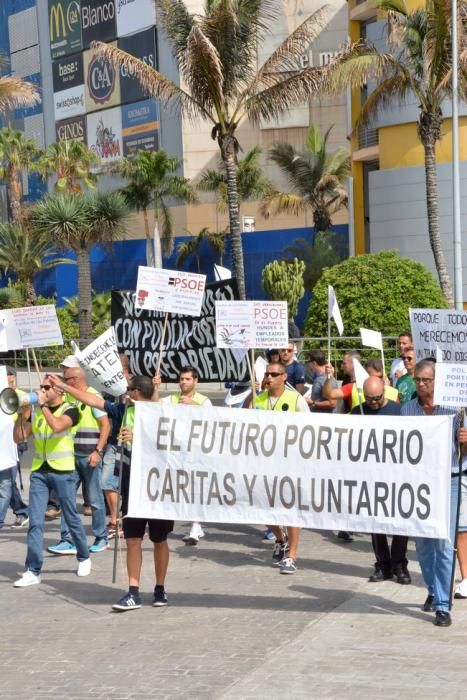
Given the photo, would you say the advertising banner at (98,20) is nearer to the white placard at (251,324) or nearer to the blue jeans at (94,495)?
the white placard at (251,324)

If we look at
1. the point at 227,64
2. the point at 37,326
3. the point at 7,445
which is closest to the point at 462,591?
the point at 7,445

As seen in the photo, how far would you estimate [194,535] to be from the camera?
11406 millimetres

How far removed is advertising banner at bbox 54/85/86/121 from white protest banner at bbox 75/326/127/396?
51406mm

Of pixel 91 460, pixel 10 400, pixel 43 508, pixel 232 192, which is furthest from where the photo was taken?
pixel 232 192

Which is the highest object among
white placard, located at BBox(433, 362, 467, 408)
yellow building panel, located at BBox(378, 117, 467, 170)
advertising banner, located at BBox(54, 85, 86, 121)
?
advertising banner, located at BBox(54, 85, 86, 121)

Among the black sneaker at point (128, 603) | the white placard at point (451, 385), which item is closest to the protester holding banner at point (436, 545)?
the white placard at point (451, 385)

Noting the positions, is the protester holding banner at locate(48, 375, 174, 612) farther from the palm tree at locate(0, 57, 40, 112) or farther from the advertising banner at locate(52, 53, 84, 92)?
the advertising banner at locate(52, 53, 84, 92)

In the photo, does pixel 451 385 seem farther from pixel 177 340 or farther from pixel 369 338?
pixel 177 340

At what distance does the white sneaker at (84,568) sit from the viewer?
1016 centimetres

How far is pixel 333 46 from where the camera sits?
167 feet

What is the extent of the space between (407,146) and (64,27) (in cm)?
3142

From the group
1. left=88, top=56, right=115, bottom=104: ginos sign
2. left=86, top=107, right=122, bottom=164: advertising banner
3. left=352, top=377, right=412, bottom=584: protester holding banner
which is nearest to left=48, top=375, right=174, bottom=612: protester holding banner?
left=352, top=377, right=412, bottom=584: protester holding banner

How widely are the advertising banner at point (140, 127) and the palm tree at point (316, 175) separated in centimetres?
1075

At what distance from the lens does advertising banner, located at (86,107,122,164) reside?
57344mm
